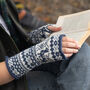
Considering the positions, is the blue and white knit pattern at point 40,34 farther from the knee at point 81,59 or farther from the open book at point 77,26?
the knee at point 81,59

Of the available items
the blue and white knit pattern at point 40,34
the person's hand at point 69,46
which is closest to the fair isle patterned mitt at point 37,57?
the person's hand at point 69,46

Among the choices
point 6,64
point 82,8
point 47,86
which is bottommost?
point 82,8

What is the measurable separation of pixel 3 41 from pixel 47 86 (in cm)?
29

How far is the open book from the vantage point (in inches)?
44.1

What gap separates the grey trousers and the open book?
3.0 inches

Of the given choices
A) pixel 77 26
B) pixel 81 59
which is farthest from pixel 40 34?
pixel 81 59

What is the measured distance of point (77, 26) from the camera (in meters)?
1.25

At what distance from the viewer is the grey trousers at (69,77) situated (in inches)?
43.3

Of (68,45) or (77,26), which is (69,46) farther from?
(77,26)

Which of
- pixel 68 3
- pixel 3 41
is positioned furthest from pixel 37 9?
pixel 3 41

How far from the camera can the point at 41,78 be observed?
120cm

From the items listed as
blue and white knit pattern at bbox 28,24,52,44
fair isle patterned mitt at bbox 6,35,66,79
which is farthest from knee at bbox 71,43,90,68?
blue and white knit pattern at bbox 28,24,52,44

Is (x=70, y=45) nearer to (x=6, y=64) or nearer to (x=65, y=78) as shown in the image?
(x=65, y=78)

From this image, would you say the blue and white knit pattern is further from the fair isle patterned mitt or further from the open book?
the fair isle patterned mitt
